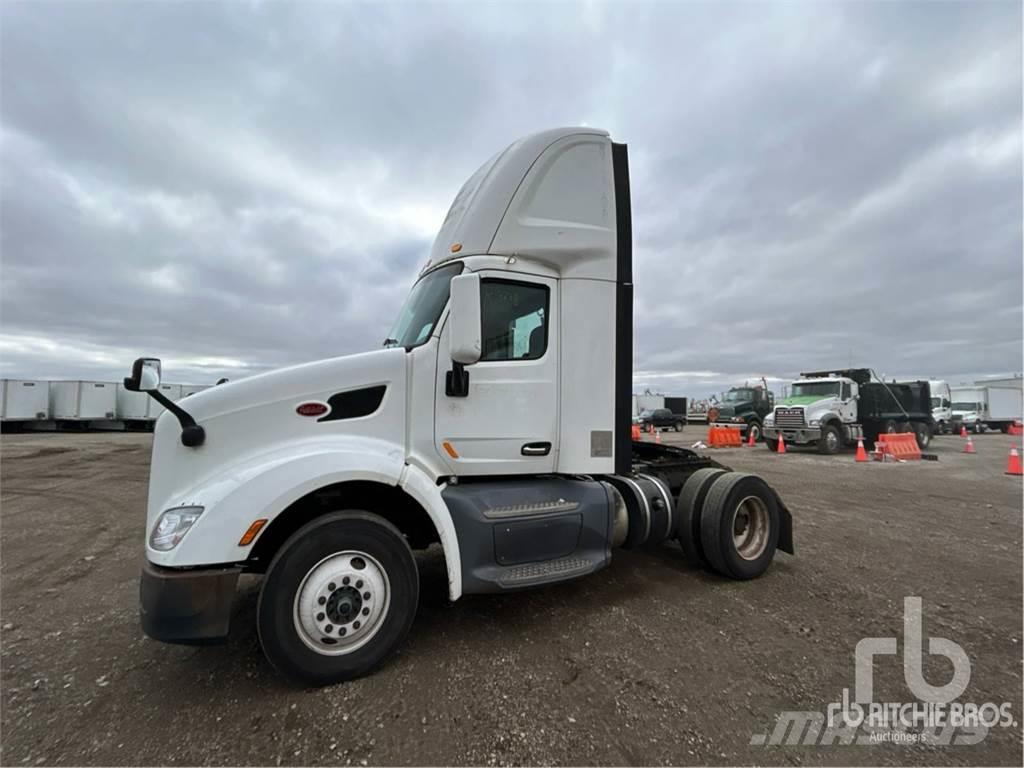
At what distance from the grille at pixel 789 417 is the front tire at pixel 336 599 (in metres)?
17.9

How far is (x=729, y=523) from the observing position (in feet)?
14.6

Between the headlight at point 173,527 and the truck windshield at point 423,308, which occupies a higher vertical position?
the truck windshield at point 423,308

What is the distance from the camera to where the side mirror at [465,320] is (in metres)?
3.07

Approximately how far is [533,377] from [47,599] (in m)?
4.65

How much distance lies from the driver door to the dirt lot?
1.28m

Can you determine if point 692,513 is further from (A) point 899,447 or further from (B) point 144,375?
(A) point 899,447

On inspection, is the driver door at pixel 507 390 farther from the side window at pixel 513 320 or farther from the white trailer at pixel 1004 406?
the white trailer at pixel 1004 406

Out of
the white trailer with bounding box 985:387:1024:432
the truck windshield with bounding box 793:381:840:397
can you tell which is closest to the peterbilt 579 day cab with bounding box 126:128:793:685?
the truck windshield with bounding box 793:381:840:397

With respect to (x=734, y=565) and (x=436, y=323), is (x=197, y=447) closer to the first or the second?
(x=436, y=323)

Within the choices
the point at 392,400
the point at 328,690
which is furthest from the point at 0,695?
the point at 392,400

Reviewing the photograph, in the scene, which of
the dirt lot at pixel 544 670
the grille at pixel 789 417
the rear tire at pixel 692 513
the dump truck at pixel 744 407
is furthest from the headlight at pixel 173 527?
the dump truck at pixel 744 407

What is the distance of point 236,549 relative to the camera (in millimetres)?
2662

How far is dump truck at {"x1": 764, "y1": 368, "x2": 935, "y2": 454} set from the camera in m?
17.1

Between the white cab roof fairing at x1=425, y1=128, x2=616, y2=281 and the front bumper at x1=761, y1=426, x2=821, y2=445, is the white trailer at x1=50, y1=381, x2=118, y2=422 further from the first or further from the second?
the front bumper at x1=761, y1=426, x2=821, y2=445
